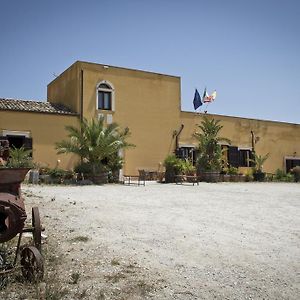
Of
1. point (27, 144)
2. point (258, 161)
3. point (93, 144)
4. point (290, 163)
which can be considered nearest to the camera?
point (93, 144)

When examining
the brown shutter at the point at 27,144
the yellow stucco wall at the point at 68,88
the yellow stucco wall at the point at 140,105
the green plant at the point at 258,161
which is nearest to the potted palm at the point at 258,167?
the green plant at the point at 258,161

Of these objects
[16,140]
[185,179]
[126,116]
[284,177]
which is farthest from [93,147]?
[284,177]

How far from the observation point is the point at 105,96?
23047 mm

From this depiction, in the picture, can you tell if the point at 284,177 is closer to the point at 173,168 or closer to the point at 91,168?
the point at 173,168

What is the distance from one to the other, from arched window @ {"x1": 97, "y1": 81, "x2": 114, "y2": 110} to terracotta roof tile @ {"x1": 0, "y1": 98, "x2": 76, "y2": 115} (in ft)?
6.03

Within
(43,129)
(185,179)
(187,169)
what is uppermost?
(43,129)

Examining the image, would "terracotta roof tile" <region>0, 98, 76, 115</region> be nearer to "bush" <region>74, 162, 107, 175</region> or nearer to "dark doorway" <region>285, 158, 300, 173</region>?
"bush" <region>74, 162, 107, 175</region>

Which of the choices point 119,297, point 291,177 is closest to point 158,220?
point 119,297

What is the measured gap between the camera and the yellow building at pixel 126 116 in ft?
67.4

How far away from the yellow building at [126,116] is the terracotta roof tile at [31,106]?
75mm

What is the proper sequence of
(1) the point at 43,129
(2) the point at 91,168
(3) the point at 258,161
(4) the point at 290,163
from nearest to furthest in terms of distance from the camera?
(2) the point at 91,168 → (1) the point at 43,129 → (3) the point at 258,161 → (4) the point at 290,163

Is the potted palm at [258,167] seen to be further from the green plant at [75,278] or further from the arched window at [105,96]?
the green plant at [75,278]

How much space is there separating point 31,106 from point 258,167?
15.8m

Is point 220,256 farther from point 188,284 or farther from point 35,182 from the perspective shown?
point 35,182
